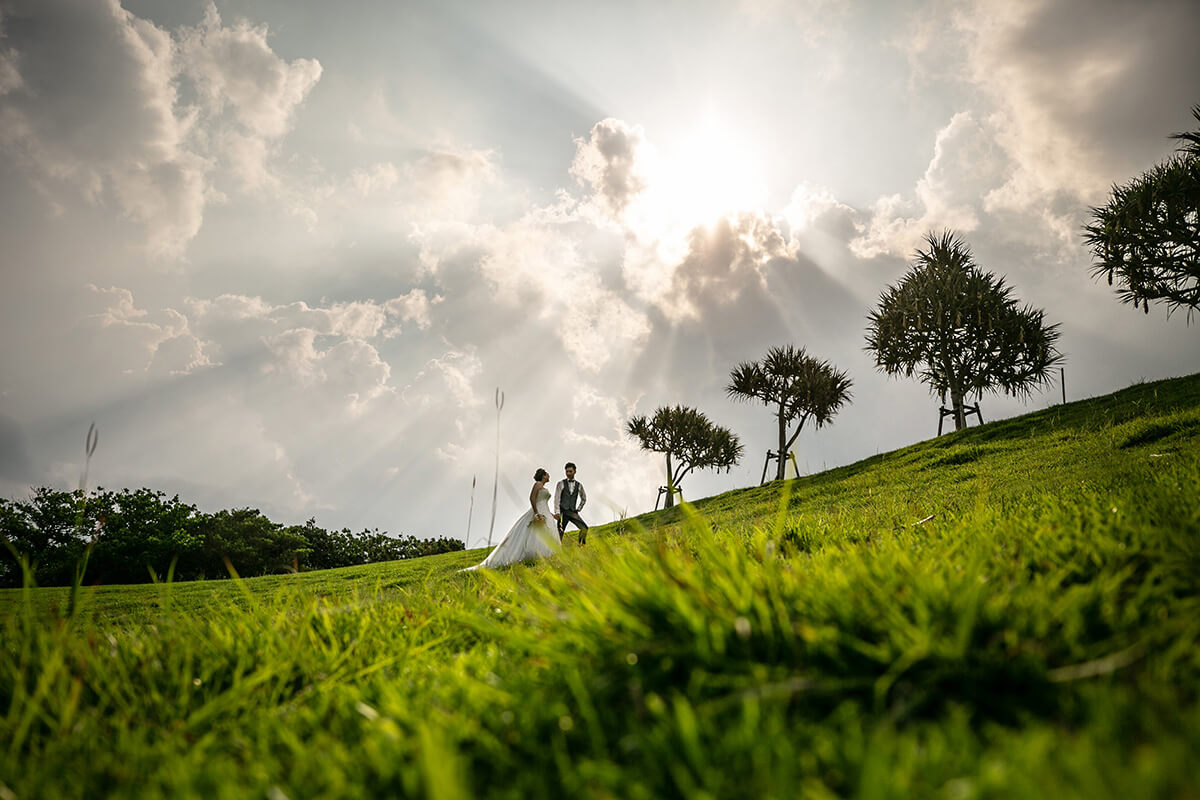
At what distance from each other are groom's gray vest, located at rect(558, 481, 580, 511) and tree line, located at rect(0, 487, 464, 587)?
Answer: 35.0 feet

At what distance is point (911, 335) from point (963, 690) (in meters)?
36.3

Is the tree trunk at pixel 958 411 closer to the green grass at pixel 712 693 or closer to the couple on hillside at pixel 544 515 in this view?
the couple on hillside at pixel 544 515

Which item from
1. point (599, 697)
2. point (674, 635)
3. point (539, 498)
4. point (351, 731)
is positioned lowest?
point (351, 731)

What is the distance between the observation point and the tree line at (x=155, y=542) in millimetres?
21812

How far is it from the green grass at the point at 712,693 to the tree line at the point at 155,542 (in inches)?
819

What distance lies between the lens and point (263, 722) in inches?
64.2

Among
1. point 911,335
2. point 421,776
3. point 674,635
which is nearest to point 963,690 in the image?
point 674,635

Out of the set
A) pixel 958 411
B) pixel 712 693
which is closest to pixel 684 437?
pixel 958 411

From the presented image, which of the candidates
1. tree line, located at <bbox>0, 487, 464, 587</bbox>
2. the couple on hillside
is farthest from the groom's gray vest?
tree line, located at <bbox>0, 487, 464, 587</bbox>

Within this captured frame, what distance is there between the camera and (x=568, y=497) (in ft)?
53.3

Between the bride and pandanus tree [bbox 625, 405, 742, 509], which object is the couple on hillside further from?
pandanus tree [bbox 625, 405, 742, 509]

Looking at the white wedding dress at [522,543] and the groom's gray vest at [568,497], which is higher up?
the groom's gray vest at [568,497]

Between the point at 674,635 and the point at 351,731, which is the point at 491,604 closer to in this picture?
the point at 351,731

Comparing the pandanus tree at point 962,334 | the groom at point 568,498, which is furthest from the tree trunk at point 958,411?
the groom at point 568,498
